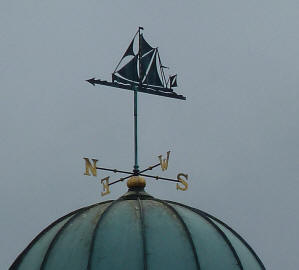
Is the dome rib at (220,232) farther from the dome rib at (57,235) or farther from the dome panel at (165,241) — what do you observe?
the dome rib at (57,235)

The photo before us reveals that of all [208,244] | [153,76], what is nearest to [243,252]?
[208,244]

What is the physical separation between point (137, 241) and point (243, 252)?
9.07 feet

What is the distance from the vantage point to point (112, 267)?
869 inches

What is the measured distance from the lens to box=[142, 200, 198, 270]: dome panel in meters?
22.2

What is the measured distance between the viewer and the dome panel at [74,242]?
22453 mm

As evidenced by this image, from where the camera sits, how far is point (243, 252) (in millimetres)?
24000

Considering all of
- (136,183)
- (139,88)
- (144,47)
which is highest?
(144,47)

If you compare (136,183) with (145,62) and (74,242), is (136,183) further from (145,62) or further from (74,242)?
(145,62)

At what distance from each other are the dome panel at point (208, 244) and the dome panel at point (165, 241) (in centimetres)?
24

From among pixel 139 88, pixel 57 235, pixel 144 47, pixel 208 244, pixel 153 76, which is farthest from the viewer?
pixel 144 47

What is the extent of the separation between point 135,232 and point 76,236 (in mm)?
1320

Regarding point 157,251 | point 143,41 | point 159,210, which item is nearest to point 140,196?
point 159,210

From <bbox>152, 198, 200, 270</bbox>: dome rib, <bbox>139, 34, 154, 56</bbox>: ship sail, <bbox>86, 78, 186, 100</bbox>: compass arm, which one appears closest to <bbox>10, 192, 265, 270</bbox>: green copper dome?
<bbox>152, 198, 200, 270</bbox>: dome rib

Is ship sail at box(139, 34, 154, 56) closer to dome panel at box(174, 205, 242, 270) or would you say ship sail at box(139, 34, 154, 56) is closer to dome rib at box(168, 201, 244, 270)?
dome rib at box(168, 201, 244, 270)
